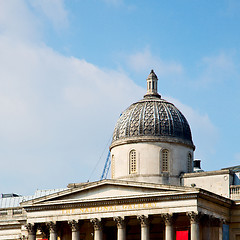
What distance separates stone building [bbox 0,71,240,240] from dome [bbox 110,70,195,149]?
11cm

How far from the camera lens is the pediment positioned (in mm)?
72562

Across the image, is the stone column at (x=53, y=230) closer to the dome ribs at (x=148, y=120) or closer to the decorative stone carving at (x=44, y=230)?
the decorative stone carving at (x=44, y=230)

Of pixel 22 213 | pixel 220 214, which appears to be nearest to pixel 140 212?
pixel 220 214

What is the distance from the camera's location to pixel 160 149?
81.9 metres

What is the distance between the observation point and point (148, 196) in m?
72.4

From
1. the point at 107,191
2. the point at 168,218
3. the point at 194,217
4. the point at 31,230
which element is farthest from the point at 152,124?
the point at 31,230

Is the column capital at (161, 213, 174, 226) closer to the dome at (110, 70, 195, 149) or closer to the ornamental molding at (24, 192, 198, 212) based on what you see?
the ornamental molding at (24, 192, 198, 212)

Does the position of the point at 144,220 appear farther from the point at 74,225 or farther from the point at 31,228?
the point at 31,228

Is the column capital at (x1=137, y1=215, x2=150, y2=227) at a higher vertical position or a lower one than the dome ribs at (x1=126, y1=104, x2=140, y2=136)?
lower

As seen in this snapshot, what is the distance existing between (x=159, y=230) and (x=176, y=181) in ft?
20.9

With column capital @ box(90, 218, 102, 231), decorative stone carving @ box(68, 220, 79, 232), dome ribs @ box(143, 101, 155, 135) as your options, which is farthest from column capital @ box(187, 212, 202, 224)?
dome ribs @ box(143, 101, 155, 135)

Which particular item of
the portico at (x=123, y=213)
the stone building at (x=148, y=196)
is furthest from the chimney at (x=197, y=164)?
the portico at (x=123, y=213)

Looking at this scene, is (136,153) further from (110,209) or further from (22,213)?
(22,213)

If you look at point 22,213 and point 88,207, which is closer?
point 88,207
